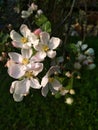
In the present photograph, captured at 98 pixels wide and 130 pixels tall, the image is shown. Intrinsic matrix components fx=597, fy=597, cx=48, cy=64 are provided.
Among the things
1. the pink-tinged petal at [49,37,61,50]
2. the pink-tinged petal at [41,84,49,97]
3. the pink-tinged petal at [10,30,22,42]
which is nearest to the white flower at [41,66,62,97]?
the pink-tinged petal at [41,84,49,97]

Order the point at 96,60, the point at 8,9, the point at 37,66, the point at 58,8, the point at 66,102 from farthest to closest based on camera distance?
the point at 8,9
the point at 58,8
the point at 96,60
the point at 66,102
the point at 37,66

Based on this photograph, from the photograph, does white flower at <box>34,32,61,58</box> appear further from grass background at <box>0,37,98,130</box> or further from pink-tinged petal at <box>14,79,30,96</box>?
Answer: grass background at <box>0,37,98,130</box>

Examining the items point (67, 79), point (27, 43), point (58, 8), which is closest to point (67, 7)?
point (58, 8)

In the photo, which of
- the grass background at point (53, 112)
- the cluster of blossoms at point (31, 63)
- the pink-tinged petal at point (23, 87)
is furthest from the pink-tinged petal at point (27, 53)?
the grass background at point (53, 112)

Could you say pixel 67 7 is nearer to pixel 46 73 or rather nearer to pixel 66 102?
pixel 66 102

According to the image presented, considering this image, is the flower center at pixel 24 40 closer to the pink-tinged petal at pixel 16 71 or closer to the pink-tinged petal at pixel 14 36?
the pink-tinged petal at pixel 14 36

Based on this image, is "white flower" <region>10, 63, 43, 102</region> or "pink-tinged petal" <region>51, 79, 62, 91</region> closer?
"white flower" <region>10, 63, 43, 102</region>

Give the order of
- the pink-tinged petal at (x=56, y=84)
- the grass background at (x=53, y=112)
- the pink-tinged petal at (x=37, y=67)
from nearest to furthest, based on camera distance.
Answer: the pink-tinged petal at (x=37, y=67)
the pink-tinged petal at (x=56, y=84)
the grass background at (x=53, y=112)

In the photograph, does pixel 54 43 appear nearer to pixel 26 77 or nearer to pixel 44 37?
pixel 44 37
